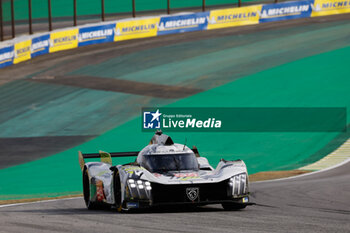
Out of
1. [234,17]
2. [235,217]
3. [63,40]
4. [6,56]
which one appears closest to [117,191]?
[235,217]

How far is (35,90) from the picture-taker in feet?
132

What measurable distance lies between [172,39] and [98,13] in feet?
83.7

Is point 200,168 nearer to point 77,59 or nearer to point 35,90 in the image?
point 35,90

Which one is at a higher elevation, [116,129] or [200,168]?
[200,168]

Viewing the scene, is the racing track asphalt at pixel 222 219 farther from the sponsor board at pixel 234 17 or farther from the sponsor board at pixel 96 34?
the sponsor board at pixel 234 17

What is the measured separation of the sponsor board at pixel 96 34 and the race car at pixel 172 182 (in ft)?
127

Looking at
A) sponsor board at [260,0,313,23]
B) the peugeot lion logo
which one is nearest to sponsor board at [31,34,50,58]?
sponsor board at [260,0,313,23]

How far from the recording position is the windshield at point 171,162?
1405 cm

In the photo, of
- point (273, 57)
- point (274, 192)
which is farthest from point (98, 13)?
point (274, 192)

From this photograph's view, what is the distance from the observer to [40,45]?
49.4m

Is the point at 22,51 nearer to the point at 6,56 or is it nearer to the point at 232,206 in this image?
the point at 6,56

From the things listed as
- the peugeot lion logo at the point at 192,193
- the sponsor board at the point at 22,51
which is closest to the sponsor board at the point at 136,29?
the sponsor board at the point at 22,51

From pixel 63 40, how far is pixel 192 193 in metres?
39.9

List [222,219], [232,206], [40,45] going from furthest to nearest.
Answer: [40,45]
[232,206]
[222,219]
